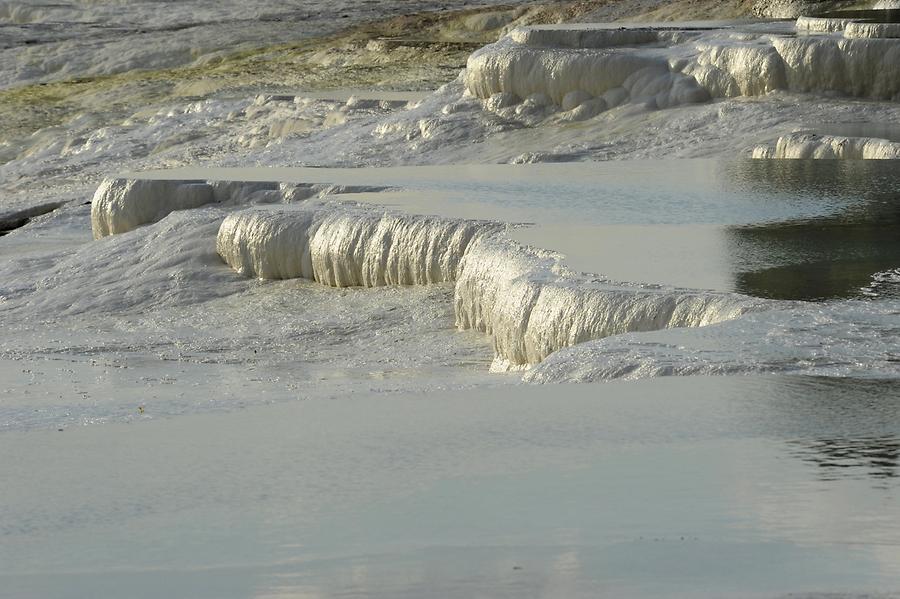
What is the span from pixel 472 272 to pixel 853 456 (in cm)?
346

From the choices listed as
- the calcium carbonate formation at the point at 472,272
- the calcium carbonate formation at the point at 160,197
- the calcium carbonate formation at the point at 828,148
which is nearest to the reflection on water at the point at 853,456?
the calcium carbonate formation at the point at 472,272

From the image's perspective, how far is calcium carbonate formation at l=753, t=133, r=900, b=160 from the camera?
384 inches

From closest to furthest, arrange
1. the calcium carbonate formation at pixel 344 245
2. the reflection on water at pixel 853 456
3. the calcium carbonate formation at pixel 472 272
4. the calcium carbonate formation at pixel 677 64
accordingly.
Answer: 1. the reflection on water at pixel 853 456
2. the calcium carbonate formation at pixel 472 272
3. the calcium carbonate formation at pixel 344 245
4. the calcium carbonate formation at pixel 677 64

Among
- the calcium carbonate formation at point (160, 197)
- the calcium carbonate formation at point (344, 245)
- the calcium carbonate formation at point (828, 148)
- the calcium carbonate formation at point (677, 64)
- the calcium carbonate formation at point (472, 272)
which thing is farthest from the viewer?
the calcium carbonate formation at point (677, 64)

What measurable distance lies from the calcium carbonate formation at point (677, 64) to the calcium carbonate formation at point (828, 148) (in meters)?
1.51

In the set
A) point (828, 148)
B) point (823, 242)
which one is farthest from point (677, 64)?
point (823, 242)

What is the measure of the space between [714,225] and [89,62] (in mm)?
16575

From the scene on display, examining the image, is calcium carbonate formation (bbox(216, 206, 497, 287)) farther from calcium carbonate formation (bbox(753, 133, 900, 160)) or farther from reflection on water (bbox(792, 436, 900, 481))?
reflection on water (bbox(792, 436, 900, 481))

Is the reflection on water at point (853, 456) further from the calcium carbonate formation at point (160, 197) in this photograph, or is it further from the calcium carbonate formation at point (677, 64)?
the calcium carbonate formation at point (677, 64)

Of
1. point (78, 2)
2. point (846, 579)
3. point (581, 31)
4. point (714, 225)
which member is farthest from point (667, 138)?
point (78, 2)

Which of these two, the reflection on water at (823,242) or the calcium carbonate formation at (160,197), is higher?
the reflection on water at (823,242)

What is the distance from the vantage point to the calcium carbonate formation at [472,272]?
5738 millimetres

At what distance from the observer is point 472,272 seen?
7.36 metres

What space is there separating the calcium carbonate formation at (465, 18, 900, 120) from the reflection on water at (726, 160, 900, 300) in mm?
2495
